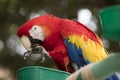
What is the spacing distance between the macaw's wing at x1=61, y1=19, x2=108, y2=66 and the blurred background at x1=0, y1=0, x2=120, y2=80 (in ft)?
5.35

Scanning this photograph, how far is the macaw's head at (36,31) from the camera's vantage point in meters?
2.32

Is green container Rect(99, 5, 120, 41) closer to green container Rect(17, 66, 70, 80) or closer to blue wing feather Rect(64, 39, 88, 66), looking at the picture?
green container Rect(17, 66, 70, 80)

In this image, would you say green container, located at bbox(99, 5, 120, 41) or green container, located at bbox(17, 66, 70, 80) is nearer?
green container, located at bbox(99, 5, 120, 41)

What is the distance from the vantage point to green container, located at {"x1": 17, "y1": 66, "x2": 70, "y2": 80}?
130 cm

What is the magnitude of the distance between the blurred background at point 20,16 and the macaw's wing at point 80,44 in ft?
5.35

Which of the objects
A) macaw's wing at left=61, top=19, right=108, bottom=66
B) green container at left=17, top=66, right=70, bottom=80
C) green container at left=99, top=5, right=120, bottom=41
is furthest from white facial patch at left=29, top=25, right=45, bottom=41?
green container at left=99, top=5, right=120, bottom=41

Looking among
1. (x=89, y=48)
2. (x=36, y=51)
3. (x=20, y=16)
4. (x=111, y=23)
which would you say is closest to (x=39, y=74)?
(x=111, y=23)

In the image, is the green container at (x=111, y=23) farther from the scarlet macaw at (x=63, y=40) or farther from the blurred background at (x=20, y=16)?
the blurred background at (x=20, y=16)

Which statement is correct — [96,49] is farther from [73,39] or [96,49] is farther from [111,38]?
[111,38]

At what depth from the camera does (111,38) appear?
766mm

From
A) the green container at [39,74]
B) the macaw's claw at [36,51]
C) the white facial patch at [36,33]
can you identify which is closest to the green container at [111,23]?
the green container at [39,74]

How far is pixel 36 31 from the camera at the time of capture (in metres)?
2.34

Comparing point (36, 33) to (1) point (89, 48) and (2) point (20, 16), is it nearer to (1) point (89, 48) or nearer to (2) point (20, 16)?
(1) point (89, 48)

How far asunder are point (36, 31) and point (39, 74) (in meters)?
1.05
